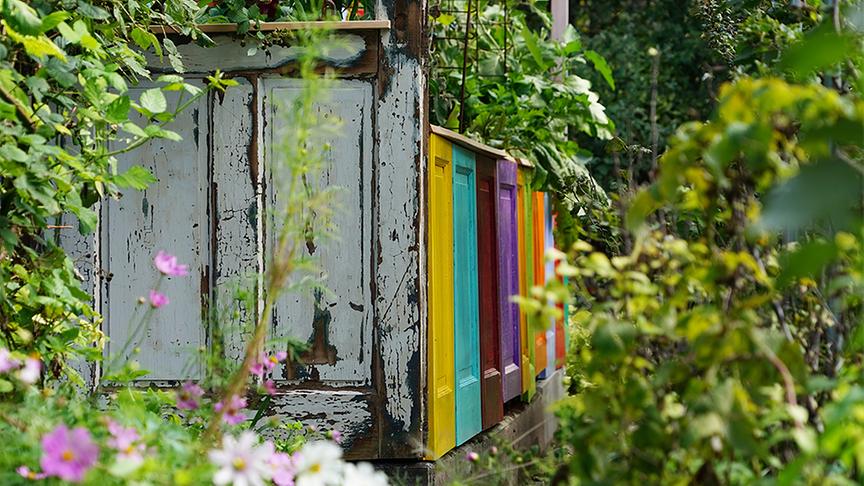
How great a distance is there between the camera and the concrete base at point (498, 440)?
4980 millimetres

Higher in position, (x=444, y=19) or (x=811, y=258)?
(x=444, y=19)

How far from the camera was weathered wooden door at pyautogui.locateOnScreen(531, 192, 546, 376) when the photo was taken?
8.34 m

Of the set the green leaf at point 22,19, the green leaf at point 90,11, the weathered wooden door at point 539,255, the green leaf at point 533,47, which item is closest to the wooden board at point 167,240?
the green leaf at point 90,11

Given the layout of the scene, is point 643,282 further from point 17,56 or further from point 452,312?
point 452,312

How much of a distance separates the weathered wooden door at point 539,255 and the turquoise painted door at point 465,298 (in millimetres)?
2002

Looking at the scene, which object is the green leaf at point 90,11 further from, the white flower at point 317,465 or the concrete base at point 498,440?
the white flower at point 317,465

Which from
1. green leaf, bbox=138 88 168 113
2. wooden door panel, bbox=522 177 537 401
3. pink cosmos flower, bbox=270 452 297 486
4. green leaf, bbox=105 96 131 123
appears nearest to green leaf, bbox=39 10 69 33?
green leaf, bbox=105 96 131 123

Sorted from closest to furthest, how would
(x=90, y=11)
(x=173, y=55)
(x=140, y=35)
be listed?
(x=90, y=11) → (x=140, y=35) → (x=173, y=55)

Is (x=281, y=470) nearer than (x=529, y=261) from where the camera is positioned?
Yes

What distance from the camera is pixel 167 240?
508cm

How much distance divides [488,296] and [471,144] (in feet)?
3.23

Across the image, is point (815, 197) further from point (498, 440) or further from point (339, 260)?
point (339, 260)

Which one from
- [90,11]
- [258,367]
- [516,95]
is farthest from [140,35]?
[516,95]

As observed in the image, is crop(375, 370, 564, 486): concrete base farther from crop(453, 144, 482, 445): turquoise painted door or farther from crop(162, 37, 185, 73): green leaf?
crop(162, 37, 185, 73): green leaf
